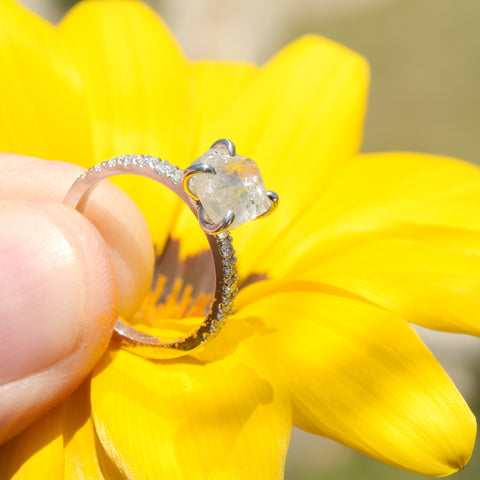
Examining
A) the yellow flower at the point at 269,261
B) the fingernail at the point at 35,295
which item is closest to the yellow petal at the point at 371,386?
the yellow flower at the point at 269,261

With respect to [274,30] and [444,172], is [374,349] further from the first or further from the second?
[274,30]

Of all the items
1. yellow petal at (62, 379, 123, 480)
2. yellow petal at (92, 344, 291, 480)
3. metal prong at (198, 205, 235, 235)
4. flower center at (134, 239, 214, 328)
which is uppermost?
metal prong at (198, 205, 235, 235)

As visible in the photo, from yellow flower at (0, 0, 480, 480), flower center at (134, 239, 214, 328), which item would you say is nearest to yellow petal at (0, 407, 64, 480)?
yellow flower at (0, 0, 480, 480)

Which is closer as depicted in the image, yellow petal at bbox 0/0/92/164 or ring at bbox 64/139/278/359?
ring at bbox 64/139/278/359

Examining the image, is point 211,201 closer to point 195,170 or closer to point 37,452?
point 195,170

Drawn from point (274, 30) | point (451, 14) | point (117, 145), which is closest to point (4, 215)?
point (117, 145)

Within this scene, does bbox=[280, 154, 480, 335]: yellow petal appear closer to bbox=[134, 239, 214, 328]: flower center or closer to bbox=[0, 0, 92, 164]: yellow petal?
bbox=[134, 239, 214, 328]: flower center
